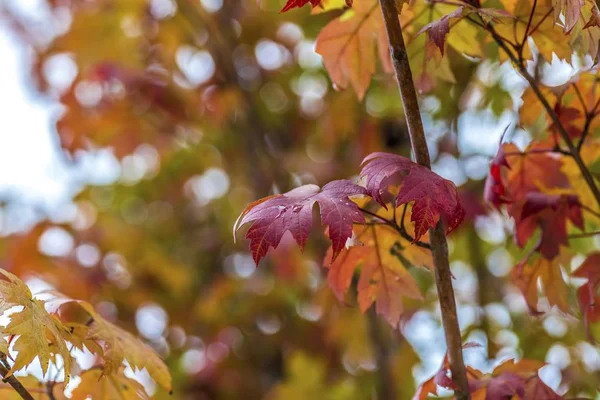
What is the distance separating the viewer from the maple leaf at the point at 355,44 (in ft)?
3.91

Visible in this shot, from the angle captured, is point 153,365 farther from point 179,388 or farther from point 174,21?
point 174,21

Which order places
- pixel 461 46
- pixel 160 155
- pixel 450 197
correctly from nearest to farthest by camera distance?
pixel 450 197 < pixel 461 46 < pixel 160 155

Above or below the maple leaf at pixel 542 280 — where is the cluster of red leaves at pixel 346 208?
above

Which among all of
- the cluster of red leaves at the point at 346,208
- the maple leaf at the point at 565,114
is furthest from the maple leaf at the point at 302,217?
the maple leaf at the point at 565,114

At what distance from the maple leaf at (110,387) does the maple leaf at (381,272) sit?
0.34m

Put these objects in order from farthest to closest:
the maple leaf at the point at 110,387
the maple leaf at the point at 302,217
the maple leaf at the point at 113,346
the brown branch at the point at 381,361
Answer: the brown branch at the point at 381,361 → the maple leaf at the point at 110,387 → the maple leaf at the point at 113,346 → the maple leaf at the point at 302,217

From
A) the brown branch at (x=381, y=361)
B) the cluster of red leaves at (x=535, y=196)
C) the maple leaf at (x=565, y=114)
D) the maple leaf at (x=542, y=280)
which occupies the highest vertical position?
the maple leaf at (x=565, y=114)

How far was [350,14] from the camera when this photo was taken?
1.25 m

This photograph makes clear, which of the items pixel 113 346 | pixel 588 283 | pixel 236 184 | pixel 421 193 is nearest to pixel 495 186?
pixel 588 283

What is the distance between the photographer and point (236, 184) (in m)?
3.06

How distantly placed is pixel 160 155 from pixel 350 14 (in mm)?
1828

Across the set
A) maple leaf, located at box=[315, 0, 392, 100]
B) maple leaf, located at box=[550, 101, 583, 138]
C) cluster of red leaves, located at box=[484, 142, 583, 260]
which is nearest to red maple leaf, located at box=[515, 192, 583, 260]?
cluster of red leaves, located at box=[484, 142, 583, 260]

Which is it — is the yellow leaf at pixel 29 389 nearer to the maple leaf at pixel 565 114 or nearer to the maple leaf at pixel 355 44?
the maple leaf at pixel 355 44

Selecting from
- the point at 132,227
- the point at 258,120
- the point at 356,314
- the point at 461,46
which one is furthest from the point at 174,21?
the point at 461,46
